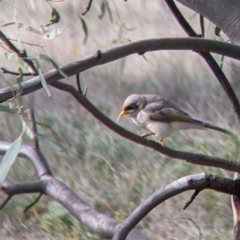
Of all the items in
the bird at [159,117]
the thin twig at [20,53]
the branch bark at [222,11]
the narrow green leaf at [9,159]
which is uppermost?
the bird at [159,117]

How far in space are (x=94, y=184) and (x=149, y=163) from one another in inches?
11.7

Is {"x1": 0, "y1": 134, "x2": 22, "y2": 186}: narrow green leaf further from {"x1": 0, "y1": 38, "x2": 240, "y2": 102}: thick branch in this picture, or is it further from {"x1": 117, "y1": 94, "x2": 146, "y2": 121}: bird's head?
{"x1": 117, "y1": 94, "x2": 146, "y2": 121}: bird's head

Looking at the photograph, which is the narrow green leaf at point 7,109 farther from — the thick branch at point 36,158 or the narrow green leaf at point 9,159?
the thick branch at point 36,158

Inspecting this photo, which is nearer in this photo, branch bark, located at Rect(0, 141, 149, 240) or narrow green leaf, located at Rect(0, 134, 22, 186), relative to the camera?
narrow green leaf, located at Rect(0, 134, 22, 186)

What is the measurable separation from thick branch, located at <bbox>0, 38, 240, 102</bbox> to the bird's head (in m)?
0.93

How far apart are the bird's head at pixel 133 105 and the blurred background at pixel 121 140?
1.20 feet

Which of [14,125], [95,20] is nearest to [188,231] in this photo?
[14,125]

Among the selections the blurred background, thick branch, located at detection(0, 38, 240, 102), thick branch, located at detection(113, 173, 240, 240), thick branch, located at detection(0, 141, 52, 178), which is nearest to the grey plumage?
the blurred background

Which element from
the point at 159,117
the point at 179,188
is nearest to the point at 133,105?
the point at 159,117

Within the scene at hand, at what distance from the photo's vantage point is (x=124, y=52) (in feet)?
2.64

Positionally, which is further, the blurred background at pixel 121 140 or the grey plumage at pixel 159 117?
the blurred background at pixel 121 140

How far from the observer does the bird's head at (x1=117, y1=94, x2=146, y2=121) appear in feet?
5.88

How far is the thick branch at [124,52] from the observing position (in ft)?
2.50

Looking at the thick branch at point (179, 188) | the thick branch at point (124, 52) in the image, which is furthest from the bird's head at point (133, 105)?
the thick branch at point (124, 52)
